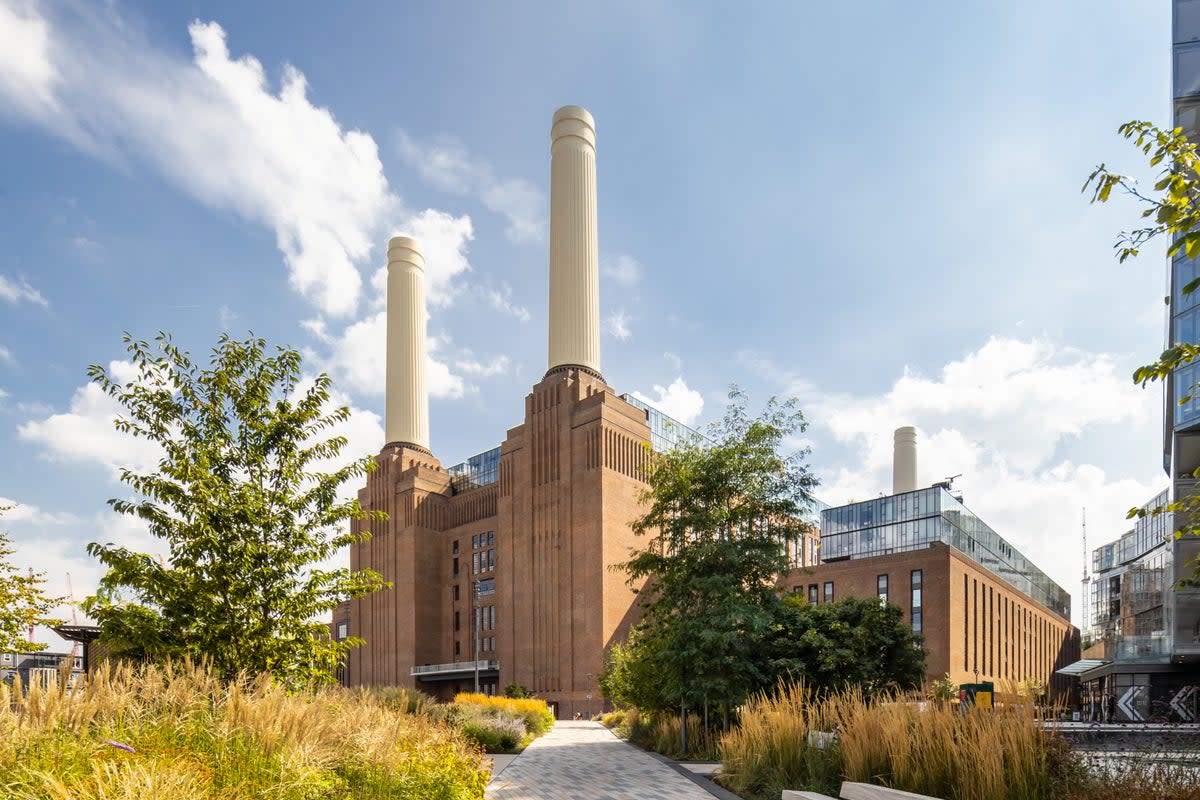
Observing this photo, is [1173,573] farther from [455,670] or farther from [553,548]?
[455,670]

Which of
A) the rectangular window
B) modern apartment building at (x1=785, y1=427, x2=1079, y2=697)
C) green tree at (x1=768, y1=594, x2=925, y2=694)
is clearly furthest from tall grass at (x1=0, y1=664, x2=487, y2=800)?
the rectangular window

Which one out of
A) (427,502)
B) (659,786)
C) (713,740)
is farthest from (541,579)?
(659,786)

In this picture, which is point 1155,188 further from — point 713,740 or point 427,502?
point 427,502

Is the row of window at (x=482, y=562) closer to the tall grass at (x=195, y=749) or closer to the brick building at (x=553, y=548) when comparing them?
the brick building at (x=553, y=548)

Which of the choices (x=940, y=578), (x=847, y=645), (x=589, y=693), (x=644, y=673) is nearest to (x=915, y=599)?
(x=940, y=578)

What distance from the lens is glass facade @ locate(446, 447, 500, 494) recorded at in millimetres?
79750

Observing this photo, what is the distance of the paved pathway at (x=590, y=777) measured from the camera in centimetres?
1313

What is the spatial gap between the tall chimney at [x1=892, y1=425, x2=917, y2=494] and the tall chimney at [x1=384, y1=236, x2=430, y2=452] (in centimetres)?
5081

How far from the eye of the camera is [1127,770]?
287 inches

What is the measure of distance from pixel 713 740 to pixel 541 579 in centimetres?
4131

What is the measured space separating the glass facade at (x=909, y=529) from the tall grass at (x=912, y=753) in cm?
5439

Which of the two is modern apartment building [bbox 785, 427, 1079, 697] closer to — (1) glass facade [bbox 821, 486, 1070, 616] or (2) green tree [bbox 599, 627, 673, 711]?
(1) glass facade [bbox 821, 486, 1070, 616]

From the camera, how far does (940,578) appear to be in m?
56.1

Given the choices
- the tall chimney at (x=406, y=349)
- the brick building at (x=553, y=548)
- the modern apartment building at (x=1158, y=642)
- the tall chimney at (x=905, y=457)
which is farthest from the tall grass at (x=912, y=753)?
the tall chimney at (x=905, y=457)
